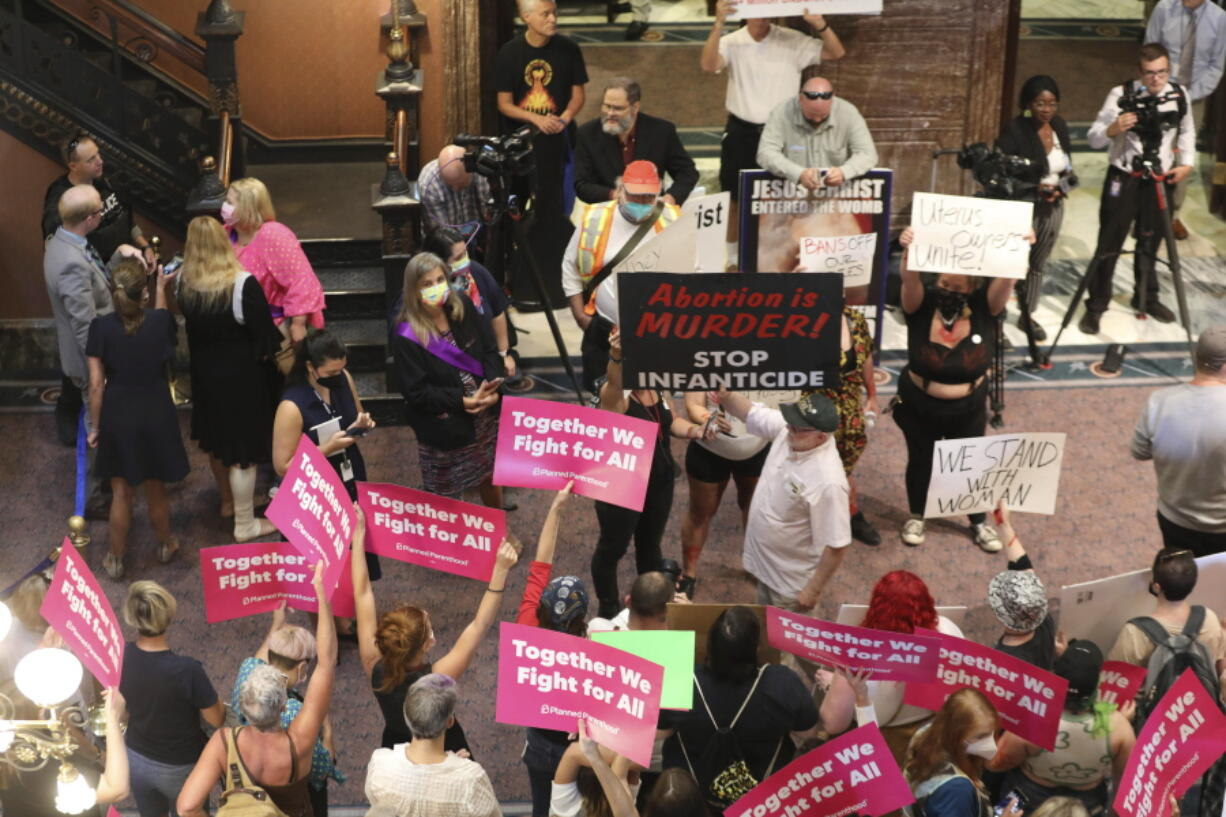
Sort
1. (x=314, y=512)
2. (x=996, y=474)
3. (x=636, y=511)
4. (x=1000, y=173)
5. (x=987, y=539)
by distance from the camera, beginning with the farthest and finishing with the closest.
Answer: (x=1000, y=173), (x=987, y=539), (x=996, y=474), (x=636, y=511), (x=314, y=512)

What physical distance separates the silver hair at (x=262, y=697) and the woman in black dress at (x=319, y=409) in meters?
1.87

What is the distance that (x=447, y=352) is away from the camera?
7336mm

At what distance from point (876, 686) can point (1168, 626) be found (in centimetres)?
117

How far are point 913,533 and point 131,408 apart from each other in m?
4.07

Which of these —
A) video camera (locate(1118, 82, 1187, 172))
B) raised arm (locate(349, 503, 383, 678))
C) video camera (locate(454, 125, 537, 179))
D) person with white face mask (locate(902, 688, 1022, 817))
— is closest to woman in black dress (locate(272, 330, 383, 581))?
raised arm (locate(349, 503, 383, 678))

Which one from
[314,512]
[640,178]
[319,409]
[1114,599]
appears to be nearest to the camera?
[314,512]

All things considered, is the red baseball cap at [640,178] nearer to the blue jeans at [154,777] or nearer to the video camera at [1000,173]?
the video camera at [1000,173]

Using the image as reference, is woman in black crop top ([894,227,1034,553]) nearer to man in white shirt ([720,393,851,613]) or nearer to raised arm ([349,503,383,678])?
man in white shirt ([720,393,851,613])

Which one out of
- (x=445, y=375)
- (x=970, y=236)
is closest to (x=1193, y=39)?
(x=970, y=236)

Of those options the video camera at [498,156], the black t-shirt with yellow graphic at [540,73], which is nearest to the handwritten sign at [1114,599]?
the video camera at [498,156]

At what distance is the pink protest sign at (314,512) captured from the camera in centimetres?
547

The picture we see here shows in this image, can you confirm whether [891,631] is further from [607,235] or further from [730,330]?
[607,235]

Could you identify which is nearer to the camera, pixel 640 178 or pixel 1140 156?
pixel 640 178

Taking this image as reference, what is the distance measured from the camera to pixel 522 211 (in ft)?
30.1
